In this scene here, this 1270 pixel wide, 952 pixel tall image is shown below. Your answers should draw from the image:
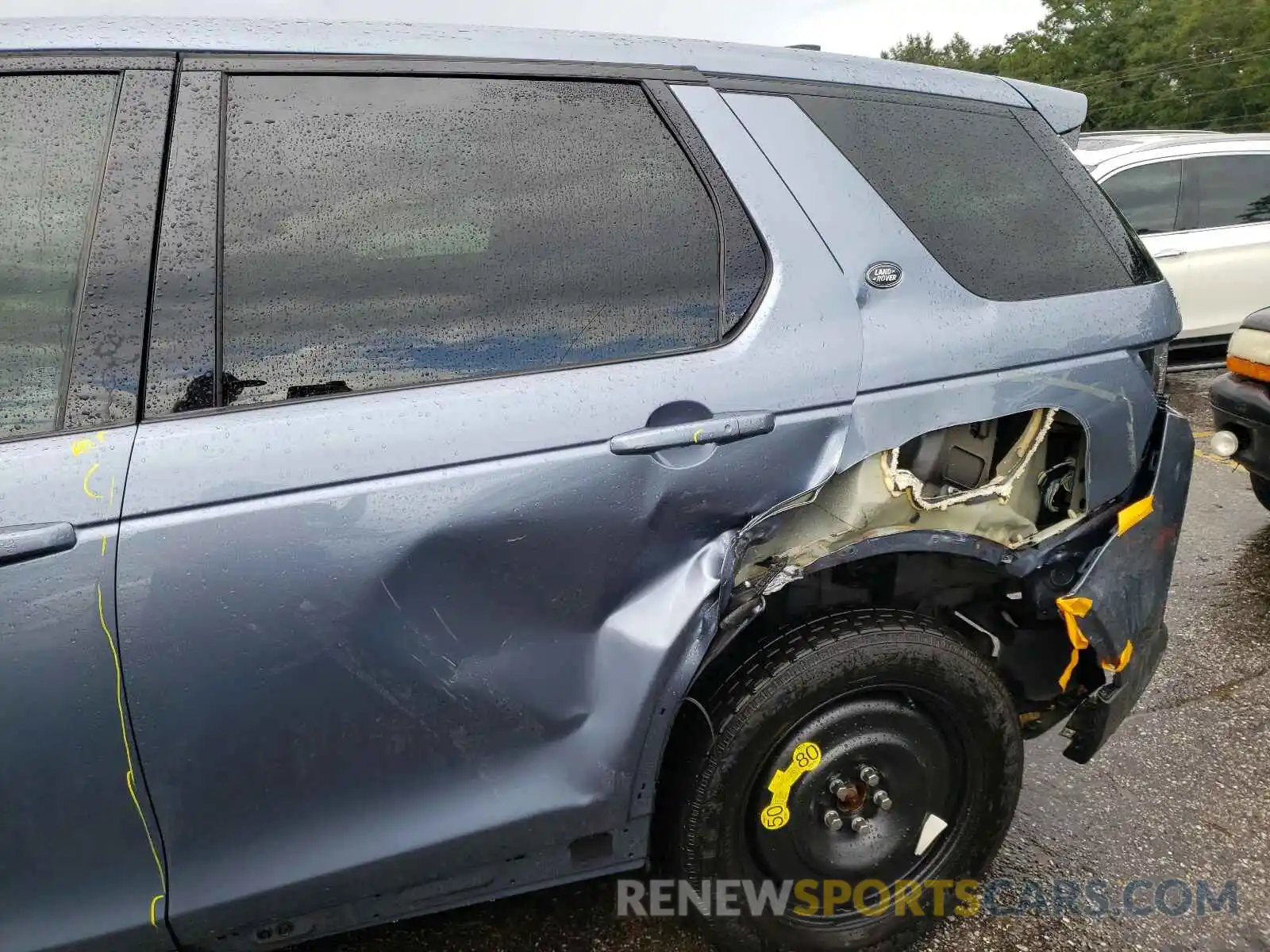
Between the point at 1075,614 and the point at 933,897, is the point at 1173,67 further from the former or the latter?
the point at 933,897

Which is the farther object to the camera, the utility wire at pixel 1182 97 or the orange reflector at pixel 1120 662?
the utility wire at pixel 1182 97

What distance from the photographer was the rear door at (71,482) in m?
1.38

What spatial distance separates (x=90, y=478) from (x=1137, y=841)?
8.21 feet

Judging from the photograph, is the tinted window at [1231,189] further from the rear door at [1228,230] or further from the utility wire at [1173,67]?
the utility wire at [1173,67]

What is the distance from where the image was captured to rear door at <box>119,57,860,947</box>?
4.85 ft

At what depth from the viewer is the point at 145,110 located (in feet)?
5.04

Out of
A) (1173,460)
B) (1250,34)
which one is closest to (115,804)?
(1173,460)

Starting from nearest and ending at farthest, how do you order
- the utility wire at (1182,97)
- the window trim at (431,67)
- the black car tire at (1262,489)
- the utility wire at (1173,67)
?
the window trim at (431,67) < the black car tire at (1262,489) < the utility wire at (1182,97) < the utility wire at (1173,67)

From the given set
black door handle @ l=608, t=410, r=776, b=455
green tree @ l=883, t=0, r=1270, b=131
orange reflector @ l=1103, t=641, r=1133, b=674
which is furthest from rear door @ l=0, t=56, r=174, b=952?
green tree @ l=883, t=0, r=1270, b=131

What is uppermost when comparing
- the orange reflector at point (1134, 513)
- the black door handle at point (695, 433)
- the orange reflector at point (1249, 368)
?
the black door handle at point (695, 433)

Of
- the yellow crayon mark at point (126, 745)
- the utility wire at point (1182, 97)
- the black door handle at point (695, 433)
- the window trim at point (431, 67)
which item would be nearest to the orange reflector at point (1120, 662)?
the black door handle at point (695, 433)

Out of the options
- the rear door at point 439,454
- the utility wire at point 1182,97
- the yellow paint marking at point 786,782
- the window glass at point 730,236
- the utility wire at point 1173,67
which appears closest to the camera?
the rear door at point 439,454

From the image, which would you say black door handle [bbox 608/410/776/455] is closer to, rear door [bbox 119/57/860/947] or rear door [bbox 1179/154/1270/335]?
rear door [bbox 119/57/860/947]

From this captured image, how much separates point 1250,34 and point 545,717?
4173cm
